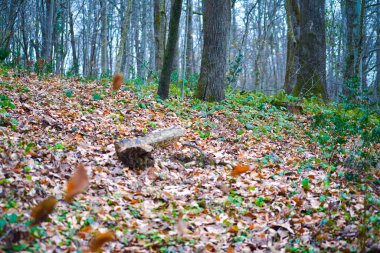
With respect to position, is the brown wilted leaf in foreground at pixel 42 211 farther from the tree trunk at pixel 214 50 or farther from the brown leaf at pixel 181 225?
the tree trunk at pixel 214 50

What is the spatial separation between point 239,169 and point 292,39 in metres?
7.63

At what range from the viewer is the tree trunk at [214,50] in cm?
1021

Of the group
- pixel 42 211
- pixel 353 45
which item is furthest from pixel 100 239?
pixel 353 45

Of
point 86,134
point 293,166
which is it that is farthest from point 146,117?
point 293,166

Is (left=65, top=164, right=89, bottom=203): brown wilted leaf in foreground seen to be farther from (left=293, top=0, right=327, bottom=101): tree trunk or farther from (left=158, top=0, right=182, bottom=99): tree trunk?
(left=293, top=0, right=327, bottom=101): tree trunk

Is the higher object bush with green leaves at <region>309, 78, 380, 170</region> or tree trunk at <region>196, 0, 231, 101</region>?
tree trunk at <region>196, 0, 231, 101</region>

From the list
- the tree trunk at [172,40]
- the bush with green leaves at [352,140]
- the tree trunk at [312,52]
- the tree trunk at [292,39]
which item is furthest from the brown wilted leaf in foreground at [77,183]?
the tree trunk at [312,52]

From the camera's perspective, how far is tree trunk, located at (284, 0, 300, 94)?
1195 centimetres

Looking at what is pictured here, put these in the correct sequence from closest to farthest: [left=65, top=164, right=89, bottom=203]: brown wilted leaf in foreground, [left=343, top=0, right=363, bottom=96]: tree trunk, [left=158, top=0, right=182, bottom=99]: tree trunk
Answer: [left=65, top=164, right=89, bottom=203]: brown wilted leaf in foreground
[left=158, top=0, right=182, bottom=99]: tree trunk
[left=343, top=0, right=363, bottom=96]: tree trunk

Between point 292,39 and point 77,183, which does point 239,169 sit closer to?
point 77,183

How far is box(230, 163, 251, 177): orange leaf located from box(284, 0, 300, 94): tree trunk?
684 centimetres

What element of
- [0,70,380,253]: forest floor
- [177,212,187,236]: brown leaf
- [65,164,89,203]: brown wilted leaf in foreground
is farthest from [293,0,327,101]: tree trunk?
[177,212,187,236]: brown leaf

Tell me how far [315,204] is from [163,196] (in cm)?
194

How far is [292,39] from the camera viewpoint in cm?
1195
